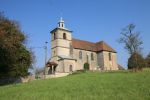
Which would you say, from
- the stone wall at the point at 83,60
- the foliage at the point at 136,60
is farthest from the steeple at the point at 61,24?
the foliage at the point at 136,60

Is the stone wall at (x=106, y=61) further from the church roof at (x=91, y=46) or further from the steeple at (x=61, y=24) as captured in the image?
the steeple at (x=61, y=24)

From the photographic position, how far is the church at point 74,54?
55.8m

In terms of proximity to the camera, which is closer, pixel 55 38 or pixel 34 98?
pixel 34 98

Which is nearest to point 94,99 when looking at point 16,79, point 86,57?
point 16,79

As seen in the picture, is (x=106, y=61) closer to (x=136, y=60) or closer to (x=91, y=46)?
(x=91, y=46)

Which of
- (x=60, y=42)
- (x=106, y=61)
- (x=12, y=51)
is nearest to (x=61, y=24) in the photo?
(x=60, y=42)

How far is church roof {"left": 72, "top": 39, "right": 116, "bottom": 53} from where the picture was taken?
61.1 meters

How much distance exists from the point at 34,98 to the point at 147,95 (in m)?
7.39

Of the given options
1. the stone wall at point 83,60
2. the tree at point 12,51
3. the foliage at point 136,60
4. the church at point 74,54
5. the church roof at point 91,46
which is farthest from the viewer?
the church roof at point 91,46

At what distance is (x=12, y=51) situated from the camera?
3266 centimetres

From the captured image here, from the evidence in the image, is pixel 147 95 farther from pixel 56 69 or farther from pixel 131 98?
pixel 56 69

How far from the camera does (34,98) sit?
1517cm

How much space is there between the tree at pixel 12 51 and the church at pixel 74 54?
55.7 feet

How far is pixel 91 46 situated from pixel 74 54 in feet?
29.5
